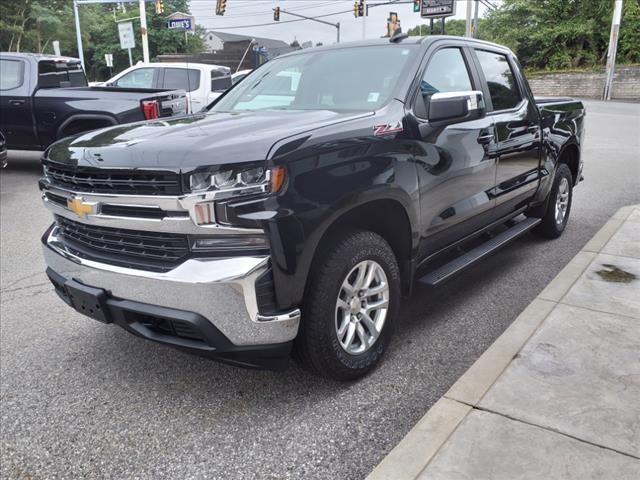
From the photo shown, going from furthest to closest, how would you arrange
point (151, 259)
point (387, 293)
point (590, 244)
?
1. point (590, 244)
2. point (387, 293)
3. point (151, 259)

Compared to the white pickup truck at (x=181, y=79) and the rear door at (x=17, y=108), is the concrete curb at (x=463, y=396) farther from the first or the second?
the white pickup truck at (x=181, y=79)

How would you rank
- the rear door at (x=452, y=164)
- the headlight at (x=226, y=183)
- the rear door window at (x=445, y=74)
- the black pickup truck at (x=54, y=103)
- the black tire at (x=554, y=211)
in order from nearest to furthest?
the headlight at (x=226, y=183) < the rear door at (x=452, y=164) < the rear door window at (x=445, y=74) < the black tire at (x=554, y=211) < the black pickup truck at (x=54, y=103)

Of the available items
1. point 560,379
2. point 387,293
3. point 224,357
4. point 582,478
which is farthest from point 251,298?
point 560,379

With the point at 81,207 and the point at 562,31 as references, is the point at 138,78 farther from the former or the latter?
the point at 562,31

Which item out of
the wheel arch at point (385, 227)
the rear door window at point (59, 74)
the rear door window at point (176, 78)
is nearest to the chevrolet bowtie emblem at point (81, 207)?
the wheel arch at point (385, 227)

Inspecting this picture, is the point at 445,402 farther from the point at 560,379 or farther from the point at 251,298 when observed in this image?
the point at 251,298

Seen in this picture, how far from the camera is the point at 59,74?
1006 centimetres

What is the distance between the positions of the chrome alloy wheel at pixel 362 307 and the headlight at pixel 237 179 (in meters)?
0.71

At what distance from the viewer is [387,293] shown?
3258 mm

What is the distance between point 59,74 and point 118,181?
865 centimetres

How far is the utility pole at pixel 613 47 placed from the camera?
29.0 m

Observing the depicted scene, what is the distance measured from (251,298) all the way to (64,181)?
1298 millimetres

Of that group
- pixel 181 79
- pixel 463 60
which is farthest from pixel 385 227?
pixel 181 79

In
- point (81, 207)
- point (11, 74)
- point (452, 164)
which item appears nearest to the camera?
point (81, 207)
